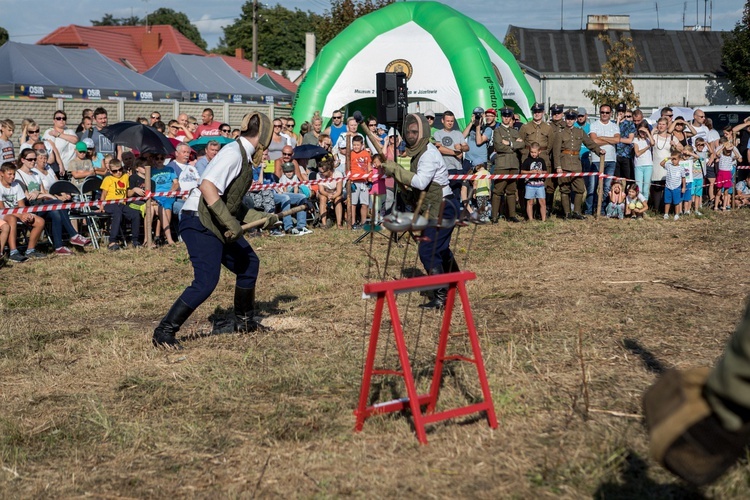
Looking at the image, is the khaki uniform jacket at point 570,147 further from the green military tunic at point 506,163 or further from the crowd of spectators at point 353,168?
the green military tunic at point 506,163

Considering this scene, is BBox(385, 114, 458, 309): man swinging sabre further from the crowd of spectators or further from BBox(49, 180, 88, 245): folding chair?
BBox(49, 180, 88, 245): folding chair

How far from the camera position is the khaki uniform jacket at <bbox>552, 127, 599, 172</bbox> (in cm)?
1620

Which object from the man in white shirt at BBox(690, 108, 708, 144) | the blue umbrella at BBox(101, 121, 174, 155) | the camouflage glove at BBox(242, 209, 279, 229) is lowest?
the camouflage glove at BBox(242, 209, 279, 229)

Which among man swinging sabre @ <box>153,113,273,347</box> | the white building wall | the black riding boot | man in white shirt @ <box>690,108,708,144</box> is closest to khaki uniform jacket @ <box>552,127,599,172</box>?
man in white shirt @ <box>690,108,708,144</box>

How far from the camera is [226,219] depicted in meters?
7.13

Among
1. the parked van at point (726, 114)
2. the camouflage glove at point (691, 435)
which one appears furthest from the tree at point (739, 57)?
the camouflage glove at point (691, 435)

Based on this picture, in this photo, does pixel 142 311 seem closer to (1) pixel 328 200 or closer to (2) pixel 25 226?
(2) pixel 25 226

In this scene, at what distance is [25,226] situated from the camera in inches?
519

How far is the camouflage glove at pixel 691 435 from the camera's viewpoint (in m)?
2.67

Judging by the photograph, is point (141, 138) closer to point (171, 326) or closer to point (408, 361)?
point (171, 326)

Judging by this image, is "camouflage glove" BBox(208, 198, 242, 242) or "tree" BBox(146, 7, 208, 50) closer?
"camouflage glove" BBox(208, 198, 242, 242)

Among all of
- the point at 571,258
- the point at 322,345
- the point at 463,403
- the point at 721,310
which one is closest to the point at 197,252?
the point at 322,345

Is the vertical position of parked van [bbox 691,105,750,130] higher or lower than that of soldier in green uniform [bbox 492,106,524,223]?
higher

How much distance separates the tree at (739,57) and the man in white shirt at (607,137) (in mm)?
37778
